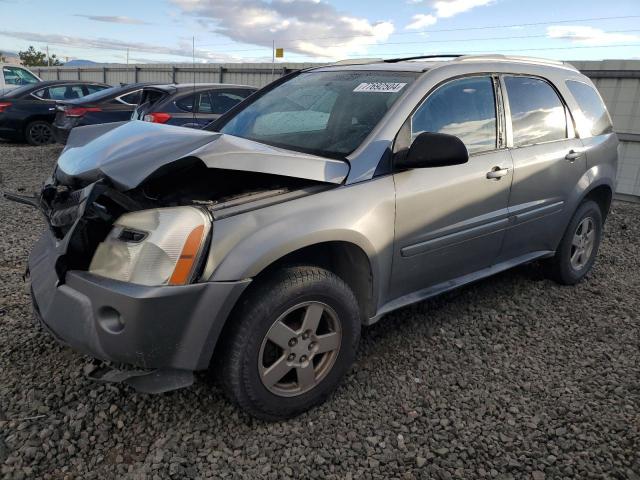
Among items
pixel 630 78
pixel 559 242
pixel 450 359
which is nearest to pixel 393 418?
pixel 450 359

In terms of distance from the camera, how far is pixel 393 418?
8.41 feet

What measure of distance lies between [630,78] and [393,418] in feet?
25.0

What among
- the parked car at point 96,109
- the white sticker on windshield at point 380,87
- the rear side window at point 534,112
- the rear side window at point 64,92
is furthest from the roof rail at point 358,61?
the rear side window at point 64,92

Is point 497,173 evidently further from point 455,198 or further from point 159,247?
point 159,247

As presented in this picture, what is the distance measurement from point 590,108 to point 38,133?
11.5 m

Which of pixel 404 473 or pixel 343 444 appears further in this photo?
pixel 343 444

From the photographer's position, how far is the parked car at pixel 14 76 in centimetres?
1464

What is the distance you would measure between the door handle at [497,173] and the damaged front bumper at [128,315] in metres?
1.81

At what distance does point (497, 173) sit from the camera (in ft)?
10.6

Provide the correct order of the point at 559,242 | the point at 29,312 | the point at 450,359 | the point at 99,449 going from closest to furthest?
1. the point at 99,449
2. the point at 450,359
3. the point at 29,312
4. the point at 559,242

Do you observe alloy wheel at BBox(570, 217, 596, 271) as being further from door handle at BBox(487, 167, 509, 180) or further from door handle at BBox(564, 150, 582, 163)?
door handle at BBox(487, 167, 509, 180)

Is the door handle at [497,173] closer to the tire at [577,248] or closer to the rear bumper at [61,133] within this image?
the tire at [577,248]

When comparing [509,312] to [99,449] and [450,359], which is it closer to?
[450,359]

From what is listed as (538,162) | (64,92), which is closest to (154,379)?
(538,162)
